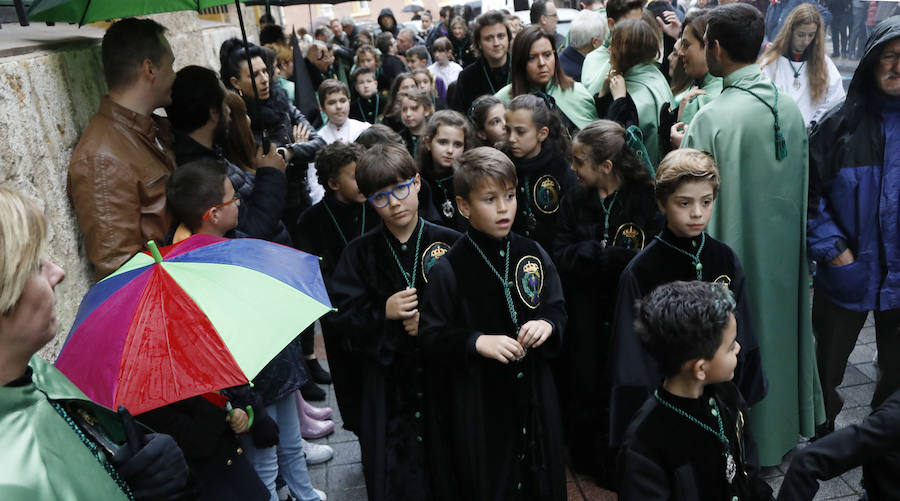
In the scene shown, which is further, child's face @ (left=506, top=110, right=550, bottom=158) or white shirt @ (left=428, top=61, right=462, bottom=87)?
white shirt @ (left=428, top=61, right=462, bottom=87)

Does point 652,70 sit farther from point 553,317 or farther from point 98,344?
point 98,344

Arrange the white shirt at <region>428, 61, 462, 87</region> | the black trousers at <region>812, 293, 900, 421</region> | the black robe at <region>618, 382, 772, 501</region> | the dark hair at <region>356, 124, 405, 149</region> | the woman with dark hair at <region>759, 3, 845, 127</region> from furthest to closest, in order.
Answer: the white shirt at <region>428, 61, 462, 87</region> < the woman with dark hair at <region>759, 3, 845, 127</region> < the dark hair at <region>356, 124, 405, 149</region> < the black trousers at <region>812, 293, 900, 421</region> < the black robe at <region>618, 382, 772, 501</region>

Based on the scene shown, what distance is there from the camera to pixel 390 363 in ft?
10.2

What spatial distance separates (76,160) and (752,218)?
313 centimetres

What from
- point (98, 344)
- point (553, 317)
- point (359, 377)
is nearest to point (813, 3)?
point (553, 317)

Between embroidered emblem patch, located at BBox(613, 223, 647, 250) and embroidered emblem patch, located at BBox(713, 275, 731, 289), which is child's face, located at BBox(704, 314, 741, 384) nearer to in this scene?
embroidered emblem patch, located at BBox(713, 275, 731, 289)

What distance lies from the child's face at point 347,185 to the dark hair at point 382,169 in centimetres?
76

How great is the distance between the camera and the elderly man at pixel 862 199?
361 centimetres

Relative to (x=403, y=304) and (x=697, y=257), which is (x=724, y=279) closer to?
(x=697, y=257)

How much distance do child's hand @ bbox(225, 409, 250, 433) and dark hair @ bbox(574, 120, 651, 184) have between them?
2.02 metres

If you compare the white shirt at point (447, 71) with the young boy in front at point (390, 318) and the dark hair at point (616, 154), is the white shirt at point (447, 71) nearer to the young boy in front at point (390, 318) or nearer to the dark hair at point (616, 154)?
the dark hair at point (616, 154)

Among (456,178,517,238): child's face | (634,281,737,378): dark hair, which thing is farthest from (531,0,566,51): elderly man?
Result: (634,281,737,378): dark hair

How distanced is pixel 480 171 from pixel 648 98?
2.31 metres

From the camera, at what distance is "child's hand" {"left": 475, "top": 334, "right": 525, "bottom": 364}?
2.75m
